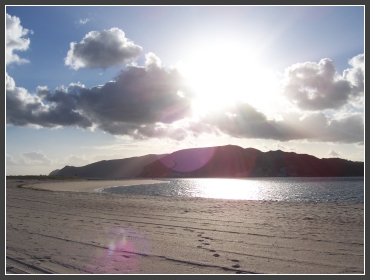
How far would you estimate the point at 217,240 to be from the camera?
10461mm

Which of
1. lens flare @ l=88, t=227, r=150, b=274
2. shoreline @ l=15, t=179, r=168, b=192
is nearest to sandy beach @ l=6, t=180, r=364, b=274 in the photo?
lens flare @ l=88, t=227, r=150, b=274

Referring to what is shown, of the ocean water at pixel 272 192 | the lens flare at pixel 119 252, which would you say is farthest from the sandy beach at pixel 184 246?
the ocean water at pixel 272 192

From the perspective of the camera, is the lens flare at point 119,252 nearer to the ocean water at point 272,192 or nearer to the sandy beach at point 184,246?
the sandy beach at point 184,246

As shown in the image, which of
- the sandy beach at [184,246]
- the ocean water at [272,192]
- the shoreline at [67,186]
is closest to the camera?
the sandy beach at [184,246]

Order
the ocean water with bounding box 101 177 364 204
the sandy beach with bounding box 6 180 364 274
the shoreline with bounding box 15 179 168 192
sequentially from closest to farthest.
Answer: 1. the sandy beach with bounding box 6 180 364 274
2. the ocean water with bounding box 101 177 364 204
3. the shoreline with bounding box 15 179 168 192

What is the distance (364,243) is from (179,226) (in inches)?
260

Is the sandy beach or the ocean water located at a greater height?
the sandy beach

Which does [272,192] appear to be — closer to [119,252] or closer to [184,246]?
[184,246]

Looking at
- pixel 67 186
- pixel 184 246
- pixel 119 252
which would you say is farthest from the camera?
pixel 67 186

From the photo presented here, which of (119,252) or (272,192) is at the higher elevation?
(119,252)

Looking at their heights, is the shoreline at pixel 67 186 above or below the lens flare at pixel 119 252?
below

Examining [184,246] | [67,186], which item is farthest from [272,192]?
[184,246]

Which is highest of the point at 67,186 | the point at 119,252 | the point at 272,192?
the point at 119,252

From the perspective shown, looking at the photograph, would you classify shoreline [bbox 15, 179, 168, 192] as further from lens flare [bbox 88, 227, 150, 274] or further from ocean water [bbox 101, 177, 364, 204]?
lens flare [bbox 88, 227, 150, 274]
